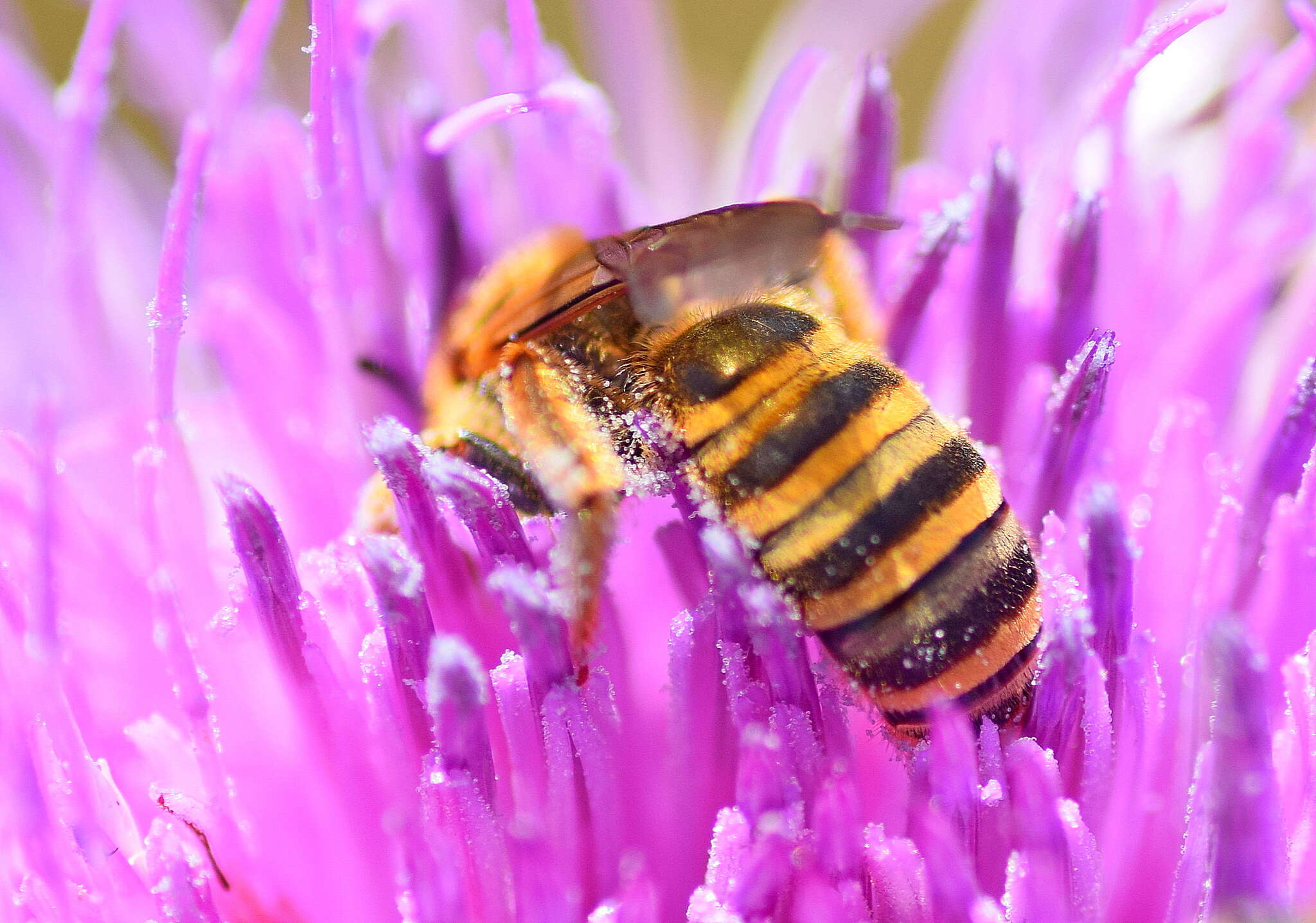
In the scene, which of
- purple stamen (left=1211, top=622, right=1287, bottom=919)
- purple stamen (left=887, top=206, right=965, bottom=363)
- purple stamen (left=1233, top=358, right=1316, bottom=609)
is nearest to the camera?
purple stamen (left=1211, top=622, right=1287, bottom=919)

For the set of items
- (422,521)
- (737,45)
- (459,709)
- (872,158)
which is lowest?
(459,709)

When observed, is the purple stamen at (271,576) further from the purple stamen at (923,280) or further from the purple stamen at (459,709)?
the purple stamen at (923,280)

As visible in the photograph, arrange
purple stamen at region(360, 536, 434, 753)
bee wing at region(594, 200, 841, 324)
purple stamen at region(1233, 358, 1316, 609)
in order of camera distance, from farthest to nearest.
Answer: purple stamen at region(1233, 358, 1316, 609) → purple stamen at region(360, 536, 434, 753) → bee wing at region(594, 200, 841, 324)

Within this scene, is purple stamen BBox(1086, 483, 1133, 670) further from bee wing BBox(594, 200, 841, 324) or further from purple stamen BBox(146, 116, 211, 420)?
purple stamen BBox(146, 116, 211, 420)

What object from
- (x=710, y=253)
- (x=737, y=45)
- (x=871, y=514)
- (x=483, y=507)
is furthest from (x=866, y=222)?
(x=737, y=45)

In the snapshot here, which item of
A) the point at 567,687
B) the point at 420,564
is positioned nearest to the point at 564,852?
the point at 567,687

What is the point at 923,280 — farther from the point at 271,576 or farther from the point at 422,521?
the point at 271,576

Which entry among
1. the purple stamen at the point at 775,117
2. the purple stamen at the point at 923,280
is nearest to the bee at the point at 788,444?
the purple stamen at the point at 923,280

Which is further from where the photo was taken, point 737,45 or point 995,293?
point 737,45

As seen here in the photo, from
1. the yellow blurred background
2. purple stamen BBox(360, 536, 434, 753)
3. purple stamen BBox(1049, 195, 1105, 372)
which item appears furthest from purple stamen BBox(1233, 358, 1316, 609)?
the yellow blurred background
